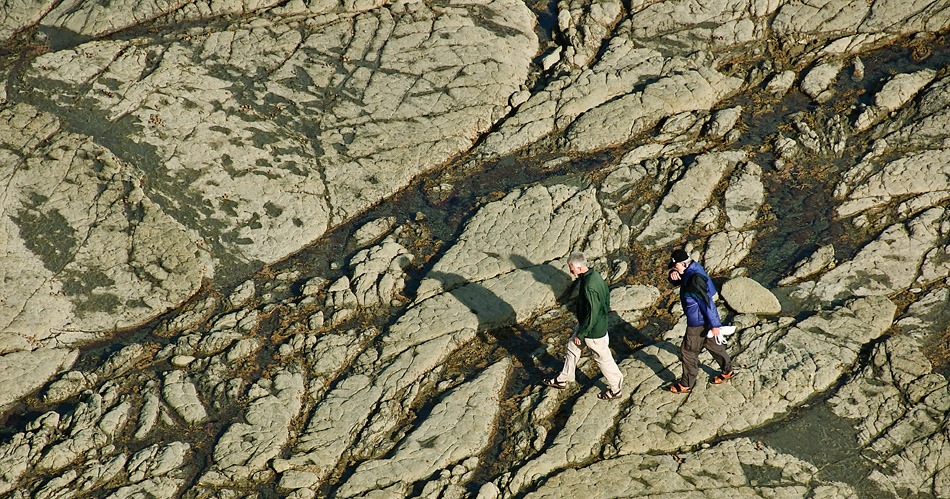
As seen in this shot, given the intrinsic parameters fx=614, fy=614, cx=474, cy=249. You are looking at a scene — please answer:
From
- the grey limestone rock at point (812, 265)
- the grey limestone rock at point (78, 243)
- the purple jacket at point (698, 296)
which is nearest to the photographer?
the purple jacket at point (698, 296)

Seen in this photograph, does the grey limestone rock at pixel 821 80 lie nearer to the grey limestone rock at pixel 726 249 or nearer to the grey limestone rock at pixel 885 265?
the grey limestone rock at pixel 885 265

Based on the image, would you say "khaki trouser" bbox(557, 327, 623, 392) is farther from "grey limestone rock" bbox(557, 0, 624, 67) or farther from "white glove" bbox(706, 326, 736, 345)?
"grey limestone rock" bbox(557, 0, 624, 67)

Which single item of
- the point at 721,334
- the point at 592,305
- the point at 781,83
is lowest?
the point at 721,334

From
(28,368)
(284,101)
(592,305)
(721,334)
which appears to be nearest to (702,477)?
(721,334)

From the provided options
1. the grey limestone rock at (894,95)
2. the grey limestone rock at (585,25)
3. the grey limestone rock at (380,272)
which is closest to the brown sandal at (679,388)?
the grey limestone rock at (380,272)

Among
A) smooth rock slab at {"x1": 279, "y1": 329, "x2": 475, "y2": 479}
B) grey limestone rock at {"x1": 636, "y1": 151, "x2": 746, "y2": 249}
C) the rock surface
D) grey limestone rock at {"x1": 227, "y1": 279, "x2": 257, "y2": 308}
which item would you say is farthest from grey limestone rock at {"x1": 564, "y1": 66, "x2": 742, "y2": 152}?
grey limestone rock at {"x1": 227, "y1": 279, "x2": 257, "y2": 308}

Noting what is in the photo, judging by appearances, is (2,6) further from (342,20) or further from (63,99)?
(342,20)

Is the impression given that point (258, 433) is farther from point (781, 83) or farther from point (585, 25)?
point (781, 83)
